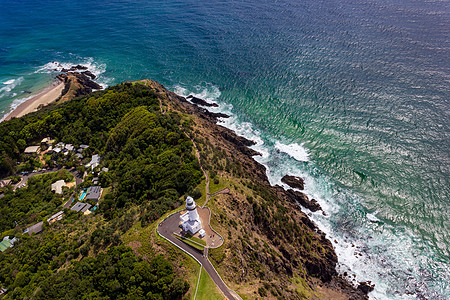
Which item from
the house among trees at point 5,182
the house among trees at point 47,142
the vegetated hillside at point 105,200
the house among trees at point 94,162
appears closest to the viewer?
the vegetated hillside at point 105,200

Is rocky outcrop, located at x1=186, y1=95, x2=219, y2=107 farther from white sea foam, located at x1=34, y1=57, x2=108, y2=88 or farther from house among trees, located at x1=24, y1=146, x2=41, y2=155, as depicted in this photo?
house among trees, located at x1=24, y1=146, x2=41, y2=155

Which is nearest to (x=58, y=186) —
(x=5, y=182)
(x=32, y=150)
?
(x=5, y=182)

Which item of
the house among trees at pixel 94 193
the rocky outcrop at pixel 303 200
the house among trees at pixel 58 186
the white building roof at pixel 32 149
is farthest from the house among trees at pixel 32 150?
the rocky outcrop at pixel 303 200

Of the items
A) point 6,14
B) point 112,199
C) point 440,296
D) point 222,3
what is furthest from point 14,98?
point 440,296

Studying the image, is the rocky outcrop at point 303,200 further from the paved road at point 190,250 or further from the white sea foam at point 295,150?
the paved road at point 190,250

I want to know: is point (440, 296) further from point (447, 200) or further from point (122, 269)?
point (122, 269)

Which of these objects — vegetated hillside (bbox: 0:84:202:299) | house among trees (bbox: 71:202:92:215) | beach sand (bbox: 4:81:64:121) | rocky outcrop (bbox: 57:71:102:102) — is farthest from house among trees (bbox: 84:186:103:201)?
beach sand (bbox: 4:81:64:121)

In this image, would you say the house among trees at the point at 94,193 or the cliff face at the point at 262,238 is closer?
the cliff face at the point at 262,238
